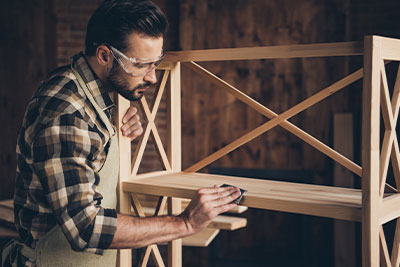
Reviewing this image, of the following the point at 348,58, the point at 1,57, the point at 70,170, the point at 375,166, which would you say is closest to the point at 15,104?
the point at 1,57

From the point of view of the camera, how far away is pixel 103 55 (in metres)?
1.86

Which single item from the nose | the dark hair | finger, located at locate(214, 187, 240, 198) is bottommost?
finger, located at locate(214, 187, 240, 198)

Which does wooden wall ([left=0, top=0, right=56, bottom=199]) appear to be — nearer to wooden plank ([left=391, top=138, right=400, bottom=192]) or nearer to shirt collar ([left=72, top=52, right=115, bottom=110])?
shirt collar ([left=72, top=52, right=115, bottom=110])

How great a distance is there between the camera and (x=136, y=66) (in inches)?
73.0

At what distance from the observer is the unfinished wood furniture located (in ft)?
5.48

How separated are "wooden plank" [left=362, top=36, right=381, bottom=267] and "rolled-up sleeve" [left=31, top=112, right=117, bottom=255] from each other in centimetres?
81

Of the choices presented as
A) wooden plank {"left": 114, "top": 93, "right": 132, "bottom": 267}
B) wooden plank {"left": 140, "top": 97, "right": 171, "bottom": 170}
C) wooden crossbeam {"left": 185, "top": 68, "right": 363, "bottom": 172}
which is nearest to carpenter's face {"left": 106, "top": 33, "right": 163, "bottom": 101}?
wooden plank {"left": 114, "top": 93, "right": 132, "bottom": 267}

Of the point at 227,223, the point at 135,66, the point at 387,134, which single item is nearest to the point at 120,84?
the point at 135,66

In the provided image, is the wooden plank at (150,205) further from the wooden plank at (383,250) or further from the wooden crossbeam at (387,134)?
the wooden crossbeam at (387,134)

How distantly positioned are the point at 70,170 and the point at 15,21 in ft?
9.39

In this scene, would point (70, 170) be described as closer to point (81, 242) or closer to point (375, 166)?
point (81, 242)

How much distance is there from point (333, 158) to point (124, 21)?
88 cm

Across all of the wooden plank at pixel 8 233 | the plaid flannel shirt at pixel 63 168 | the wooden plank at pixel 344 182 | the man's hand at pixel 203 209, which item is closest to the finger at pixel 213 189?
the man's hand at pixel 203 209

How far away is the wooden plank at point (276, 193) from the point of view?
178 centimetres
